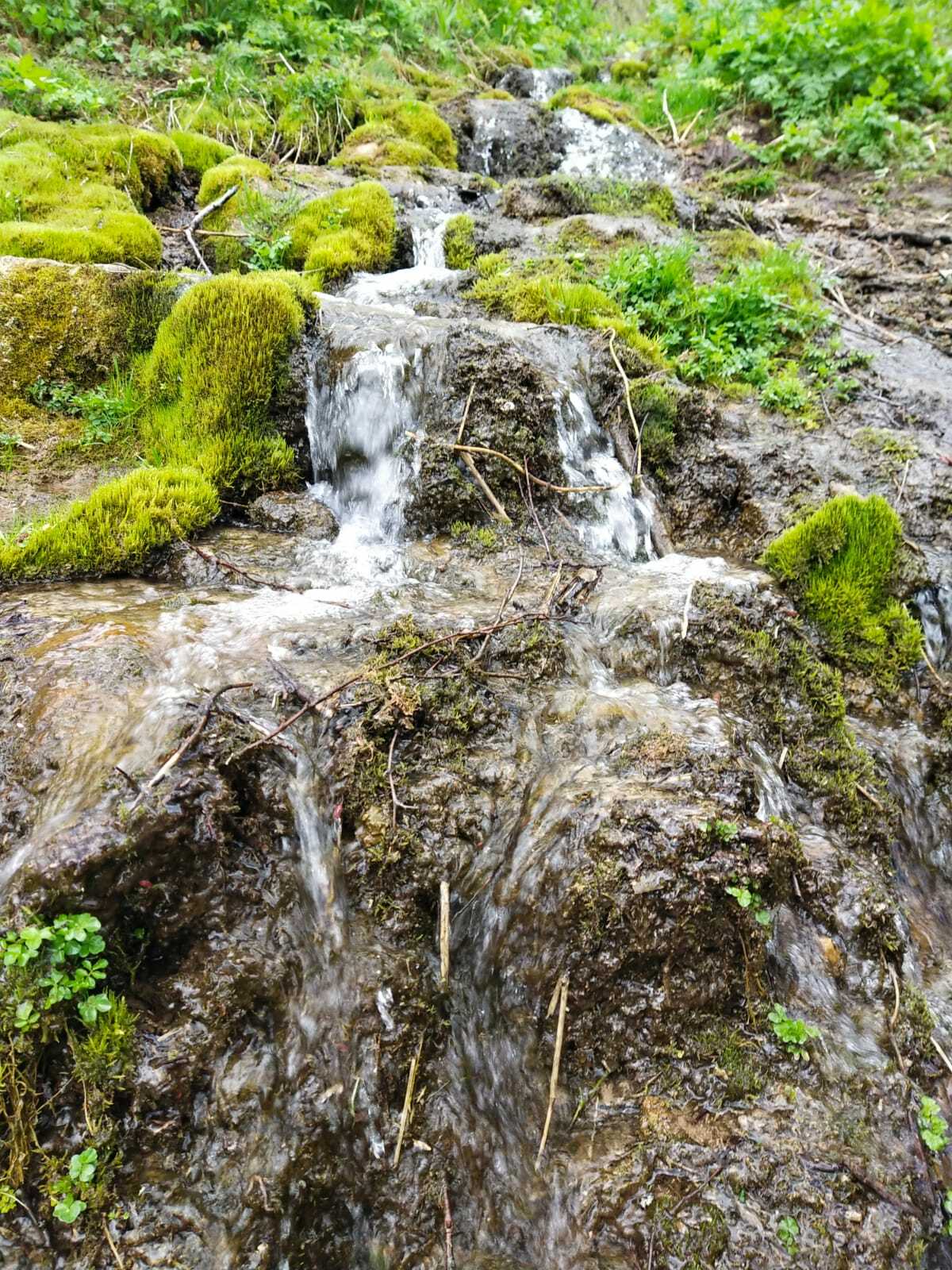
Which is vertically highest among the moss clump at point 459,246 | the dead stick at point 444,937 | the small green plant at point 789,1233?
the moss clump at point 459,246

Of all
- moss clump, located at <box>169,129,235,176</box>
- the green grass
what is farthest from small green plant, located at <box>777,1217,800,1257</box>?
moss clump, located at <box>169,129,235,176</box>

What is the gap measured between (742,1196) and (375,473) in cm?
409

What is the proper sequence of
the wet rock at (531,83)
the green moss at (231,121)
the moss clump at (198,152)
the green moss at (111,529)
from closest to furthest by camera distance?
the green moss at (111,529) < the moss clump at (198,152) < the green moss at (231,121) < the wet rock at (531,83)

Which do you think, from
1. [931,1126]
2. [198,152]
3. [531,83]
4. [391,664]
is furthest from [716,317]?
[531,83]

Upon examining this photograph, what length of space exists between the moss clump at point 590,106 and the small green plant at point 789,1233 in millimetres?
12959

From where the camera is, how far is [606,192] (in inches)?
350

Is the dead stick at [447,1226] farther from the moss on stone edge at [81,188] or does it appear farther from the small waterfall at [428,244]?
the small waterfall at [428,244]

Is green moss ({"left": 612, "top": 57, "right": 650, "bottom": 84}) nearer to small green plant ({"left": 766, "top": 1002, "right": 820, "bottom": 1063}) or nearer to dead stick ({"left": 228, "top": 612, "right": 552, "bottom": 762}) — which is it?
dead stick ({"left": 228, "top": 612, "right": 552, "bottom": 762})

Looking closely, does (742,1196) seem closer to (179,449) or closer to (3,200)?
(179,449)

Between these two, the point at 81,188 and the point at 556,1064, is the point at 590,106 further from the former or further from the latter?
the point at 556,1064

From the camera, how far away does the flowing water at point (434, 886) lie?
7.07ft

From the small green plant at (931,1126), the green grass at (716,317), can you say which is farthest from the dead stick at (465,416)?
the small green plant at (931,1126)

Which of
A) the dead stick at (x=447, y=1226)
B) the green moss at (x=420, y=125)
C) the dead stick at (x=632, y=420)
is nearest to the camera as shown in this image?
the dead stick at (x=447, y=1226)

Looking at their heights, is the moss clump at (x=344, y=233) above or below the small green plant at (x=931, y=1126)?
above
